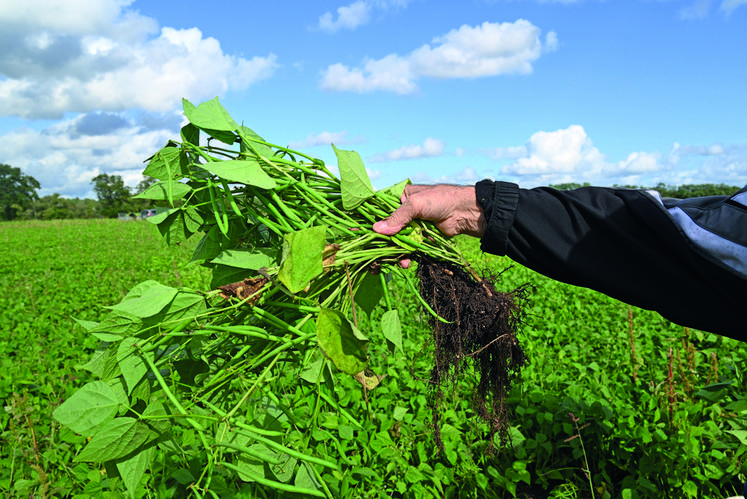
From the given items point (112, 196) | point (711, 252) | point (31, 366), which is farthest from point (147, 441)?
point (112, 196)

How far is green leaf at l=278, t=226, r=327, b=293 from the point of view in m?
1.10

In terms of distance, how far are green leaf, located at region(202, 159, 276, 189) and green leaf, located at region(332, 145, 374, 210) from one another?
205 millimetres

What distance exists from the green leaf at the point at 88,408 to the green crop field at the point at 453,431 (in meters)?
0.19

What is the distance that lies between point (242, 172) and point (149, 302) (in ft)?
1.36

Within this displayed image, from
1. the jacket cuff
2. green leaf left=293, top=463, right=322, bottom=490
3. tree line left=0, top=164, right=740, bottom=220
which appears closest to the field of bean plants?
green leaf left=293, top=463, right=322, bottom=490

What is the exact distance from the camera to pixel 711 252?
4.08 ft

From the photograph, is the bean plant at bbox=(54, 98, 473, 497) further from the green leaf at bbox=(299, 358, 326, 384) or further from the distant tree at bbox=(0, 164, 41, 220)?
the distant tree at bbox=(0, 164, 41, 220)

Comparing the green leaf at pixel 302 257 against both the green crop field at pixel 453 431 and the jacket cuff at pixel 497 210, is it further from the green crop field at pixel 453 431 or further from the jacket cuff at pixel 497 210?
the jacket cuff at pixel 497 210

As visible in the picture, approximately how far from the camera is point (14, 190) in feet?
243

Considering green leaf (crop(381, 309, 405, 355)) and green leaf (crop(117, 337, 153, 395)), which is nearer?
green leaf (crop(117, 337, 153, 395))

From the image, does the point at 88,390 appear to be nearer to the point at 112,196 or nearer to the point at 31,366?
the point at 31,366

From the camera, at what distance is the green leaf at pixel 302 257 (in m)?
1.10

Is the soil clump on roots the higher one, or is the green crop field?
the soil clump on roots

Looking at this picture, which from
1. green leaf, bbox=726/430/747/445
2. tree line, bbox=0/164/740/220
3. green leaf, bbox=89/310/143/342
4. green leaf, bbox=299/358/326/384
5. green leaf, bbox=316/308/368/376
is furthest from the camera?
tree line, bbox=0/164/740/220
